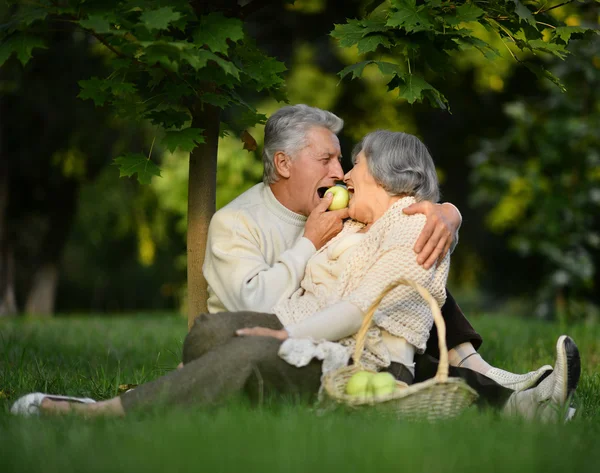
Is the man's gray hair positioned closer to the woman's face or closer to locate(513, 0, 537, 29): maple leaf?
the woman's face

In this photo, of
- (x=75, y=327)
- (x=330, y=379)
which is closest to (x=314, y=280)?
(x=330, y=379)

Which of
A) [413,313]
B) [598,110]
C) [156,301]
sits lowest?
[156,301]

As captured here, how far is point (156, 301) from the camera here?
23938 millimetres

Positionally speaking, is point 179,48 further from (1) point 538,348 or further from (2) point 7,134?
(2) point 7,134

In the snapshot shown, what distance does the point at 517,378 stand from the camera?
4.61 m

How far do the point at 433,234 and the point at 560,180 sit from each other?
8469mm

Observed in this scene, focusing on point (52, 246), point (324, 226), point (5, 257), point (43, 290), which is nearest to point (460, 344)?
point (324, 226)

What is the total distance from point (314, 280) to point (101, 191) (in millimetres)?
11497

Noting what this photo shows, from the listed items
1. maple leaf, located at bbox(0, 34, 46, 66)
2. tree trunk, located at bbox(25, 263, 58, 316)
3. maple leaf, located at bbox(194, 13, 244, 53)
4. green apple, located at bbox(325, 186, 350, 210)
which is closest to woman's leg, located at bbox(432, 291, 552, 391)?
green apple, located at bbox(325, 186, 350, 210)

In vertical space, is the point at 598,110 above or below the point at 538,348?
above

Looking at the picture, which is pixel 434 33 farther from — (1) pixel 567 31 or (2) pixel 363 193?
(2) pixel 363 193

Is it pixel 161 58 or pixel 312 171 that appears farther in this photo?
pixel 312 171

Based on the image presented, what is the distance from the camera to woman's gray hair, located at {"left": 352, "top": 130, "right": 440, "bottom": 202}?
432 cm

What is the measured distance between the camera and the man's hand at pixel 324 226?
4.53 meters
